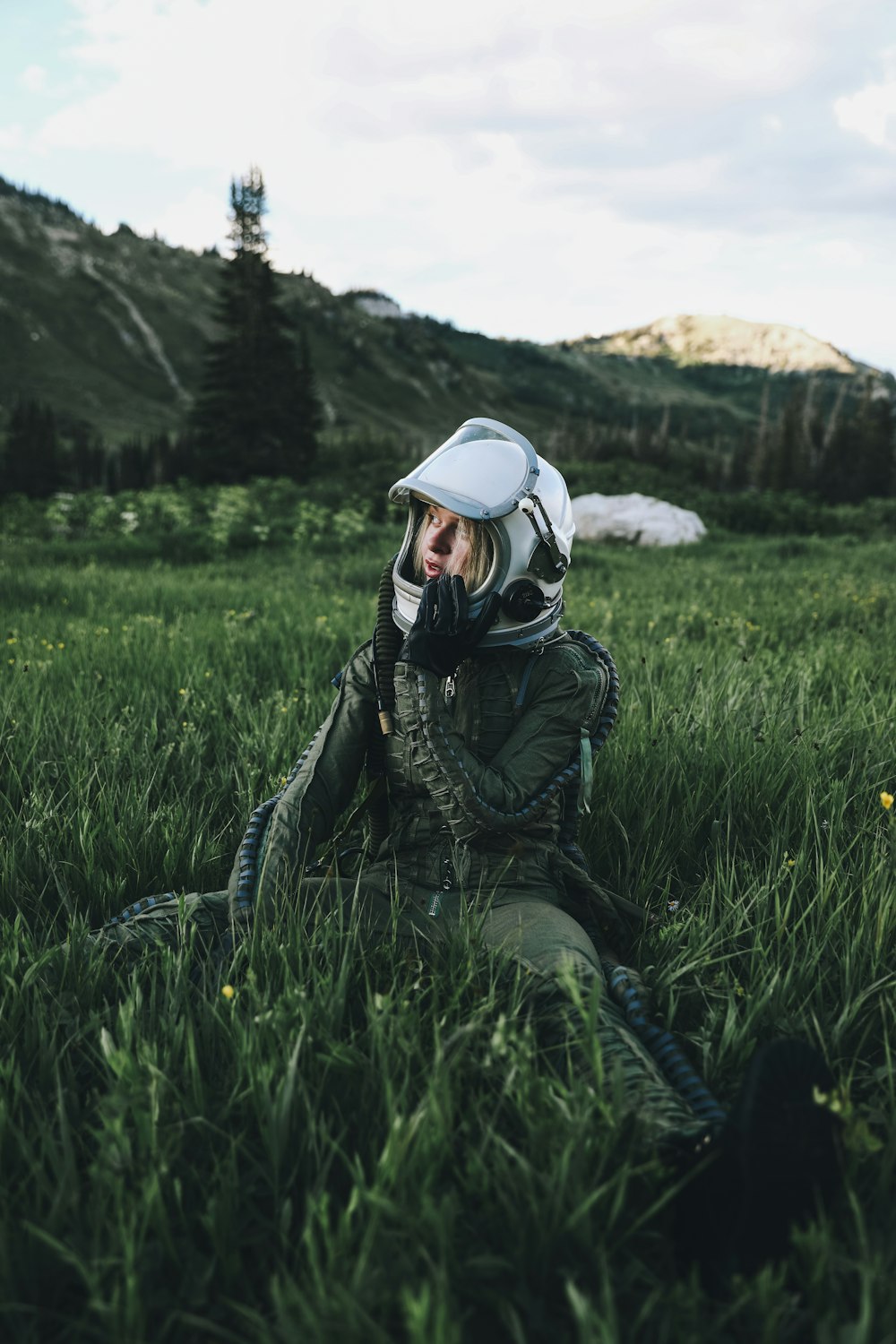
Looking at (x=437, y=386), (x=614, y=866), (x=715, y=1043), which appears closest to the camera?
(x=715, y=1043)

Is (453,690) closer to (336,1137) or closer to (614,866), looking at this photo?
(614,866)

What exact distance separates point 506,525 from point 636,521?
17.3 m

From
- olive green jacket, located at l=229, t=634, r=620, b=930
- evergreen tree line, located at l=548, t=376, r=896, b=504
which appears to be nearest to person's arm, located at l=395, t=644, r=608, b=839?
olive green jacket, located at l=229, t=634, r=620, b=930

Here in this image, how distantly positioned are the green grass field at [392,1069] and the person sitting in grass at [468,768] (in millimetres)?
158

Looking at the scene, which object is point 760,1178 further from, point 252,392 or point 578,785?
point 252,392

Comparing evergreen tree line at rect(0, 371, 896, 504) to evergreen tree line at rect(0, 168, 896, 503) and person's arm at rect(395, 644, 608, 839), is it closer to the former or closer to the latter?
evergreen tree line at rect(0, 168, 896, 503)

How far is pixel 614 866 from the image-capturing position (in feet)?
9.23

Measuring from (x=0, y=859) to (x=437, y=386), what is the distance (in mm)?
180578

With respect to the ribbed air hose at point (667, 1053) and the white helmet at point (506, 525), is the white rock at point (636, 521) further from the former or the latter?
the ribbed air hose at point (667, 1053)

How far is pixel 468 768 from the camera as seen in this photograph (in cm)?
217

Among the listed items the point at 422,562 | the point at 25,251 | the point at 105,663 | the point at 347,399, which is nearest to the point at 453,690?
the point at 422,562

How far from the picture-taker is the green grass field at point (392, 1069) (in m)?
1.20

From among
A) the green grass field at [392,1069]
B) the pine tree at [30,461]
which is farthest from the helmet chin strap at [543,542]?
the pine tree at [30,461]

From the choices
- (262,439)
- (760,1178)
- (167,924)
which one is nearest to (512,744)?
(167,924)
